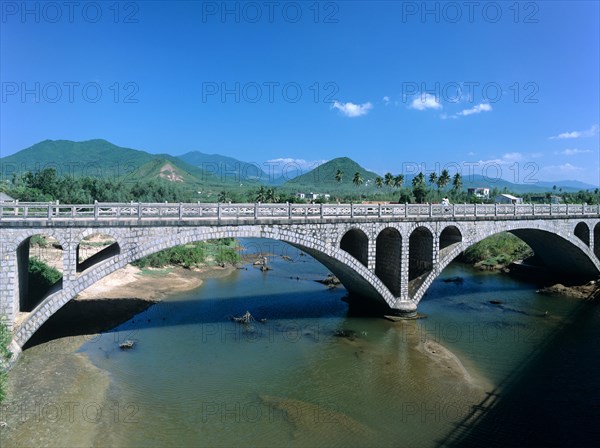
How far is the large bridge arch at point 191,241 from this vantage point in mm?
21297

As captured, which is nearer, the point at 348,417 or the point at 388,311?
the point at 348,417

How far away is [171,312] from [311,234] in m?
12.6

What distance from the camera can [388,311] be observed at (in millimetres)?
31188

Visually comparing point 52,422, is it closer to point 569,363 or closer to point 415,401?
point 415,401

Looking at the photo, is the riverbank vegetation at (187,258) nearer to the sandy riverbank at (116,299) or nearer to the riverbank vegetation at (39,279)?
the sandy riverbank at (116,299)

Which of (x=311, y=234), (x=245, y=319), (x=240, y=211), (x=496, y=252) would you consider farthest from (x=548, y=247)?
(x=240, y=211)

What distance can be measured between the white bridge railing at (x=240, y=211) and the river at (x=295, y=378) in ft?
24.9

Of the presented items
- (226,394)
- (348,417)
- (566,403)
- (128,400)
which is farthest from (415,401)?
(128,400)

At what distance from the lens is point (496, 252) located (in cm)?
5597

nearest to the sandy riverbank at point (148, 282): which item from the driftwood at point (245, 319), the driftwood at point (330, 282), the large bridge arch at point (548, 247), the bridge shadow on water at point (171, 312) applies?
the bridge shadow on water at point (171, 312)

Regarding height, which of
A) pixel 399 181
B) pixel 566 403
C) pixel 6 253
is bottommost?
pixel 566 403

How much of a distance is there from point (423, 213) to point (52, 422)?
25.3 metres

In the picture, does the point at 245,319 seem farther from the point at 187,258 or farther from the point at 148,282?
the point at 187,258

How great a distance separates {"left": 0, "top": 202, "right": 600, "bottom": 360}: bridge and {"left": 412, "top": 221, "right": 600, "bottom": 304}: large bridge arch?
0.39ft
